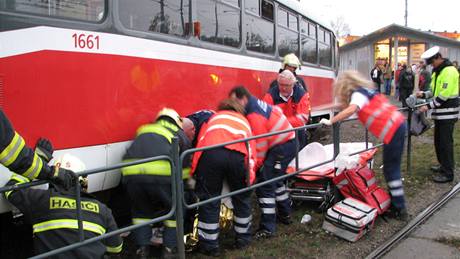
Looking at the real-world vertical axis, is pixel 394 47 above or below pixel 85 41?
above

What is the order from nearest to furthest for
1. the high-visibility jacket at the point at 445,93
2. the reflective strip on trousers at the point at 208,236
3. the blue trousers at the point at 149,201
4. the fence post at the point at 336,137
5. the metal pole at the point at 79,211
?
the metal pole at the point at 79,211
the blue trousers at the point at 149,201
the reflective strip on trousers at the point at 208,236
the fence post at the point at 336,137
the high-visibility jacket at the point at 445,93

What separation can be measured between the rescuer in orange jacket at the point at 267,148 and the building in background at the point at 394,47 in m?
19.9

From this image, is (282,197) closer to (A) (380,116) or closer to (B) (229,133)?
(B) (229,133)

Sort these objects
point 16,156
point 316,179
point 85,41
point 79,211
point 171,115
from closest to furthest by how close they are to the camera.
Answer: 1. point 16,156
2. point 79,211
3. point 85,41
4. point 171,115
5. point 316,179

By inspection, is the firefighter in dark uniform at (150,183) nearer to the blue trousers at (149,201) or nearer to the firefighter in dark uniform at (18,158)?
the blue trousers at (149,201)

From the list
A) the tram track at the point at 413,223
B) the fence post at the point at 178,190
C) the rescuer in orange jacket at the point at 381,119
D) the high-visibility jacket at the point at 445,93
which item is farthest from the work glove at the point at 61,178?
the high-visibility jacket at the point at 445,93

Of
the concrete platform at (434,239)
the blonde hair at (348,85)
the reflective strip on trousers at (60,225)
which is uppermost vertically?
the blonde hair at (348,85)

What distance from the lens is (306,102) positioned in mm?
5953

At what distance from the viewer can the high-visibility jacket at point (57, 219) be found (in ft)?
10.1

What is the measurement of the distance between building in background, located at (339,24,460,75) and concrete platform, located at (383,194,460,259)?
19.2 metres

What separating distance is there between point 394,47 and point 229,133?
21360mm

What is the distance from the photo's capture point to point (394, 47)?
23.3 meters

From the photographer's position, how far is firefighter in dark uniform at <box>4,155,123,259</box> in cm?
308

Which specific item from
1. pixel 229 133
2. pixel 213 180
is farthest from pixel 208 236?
pixel 229 133
